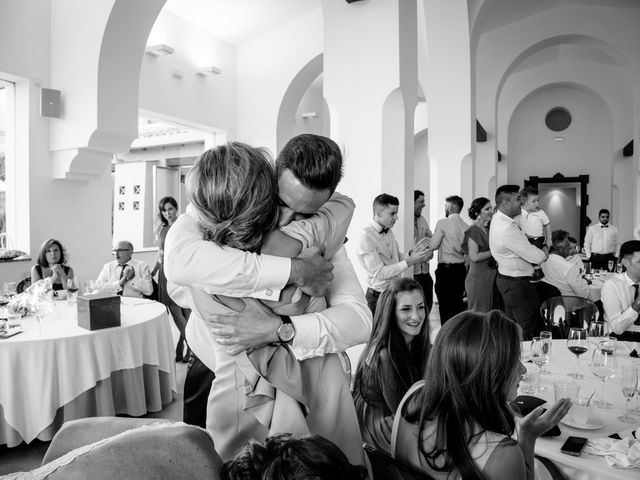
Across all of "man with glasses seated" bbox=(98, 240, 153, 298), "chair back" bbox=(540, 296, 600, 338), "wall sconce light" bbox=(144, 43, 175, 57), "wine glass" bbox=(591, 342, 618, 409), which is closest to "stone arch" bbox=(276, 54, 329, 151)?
"wall sconce light" bbox=(144, 43, 175, 57)

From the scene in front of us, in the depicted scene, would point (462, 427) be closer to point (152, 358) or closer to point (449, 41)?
point (152, 358)

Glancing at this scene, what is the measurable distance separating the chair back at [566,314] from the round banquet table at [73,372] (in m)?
2.97

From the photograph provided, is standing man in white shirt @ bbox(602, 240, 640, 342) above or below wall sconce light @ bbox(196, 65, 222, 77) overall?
below

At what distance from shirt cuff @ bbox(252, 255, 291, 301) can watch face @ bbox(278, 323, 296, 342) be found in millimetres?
98

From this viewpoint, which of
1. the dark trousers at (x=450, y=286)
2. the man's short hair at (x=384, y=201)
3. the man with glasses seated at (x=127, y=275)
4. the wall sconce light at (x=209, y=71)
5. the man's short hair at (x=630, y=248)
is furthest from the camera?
the wall sconce light at (x=209, y=71)

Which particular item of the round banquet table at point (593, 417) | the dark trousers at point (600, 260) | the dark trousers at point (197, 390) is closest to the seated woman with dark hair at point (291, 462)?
the dark trousers at point (197, 390)

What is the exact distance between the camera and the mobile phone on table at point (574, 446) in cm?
162

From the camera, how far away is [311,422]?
4.12 feet

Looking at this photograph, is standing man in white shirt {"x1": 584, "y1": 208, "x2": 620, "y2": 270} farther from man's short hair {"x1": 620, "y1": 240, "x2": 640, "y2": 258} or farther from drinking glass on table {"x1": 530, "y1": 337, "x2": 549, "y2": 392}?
drinking glass on table {"x1": 530, "y1": 337, "x2": 549, "y2": 392}

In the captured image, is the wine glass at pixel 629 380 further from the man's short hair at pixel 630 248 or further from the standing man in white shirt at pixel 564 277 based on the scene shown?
Answer: the standing man in white shirt at pixel 564 277

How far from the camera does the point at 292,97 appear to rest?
855 cm

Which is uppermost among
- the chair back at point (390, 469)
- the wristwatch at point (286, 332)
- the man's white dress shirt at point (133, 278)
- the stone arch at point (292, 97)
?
the stone arch at point (292, 97)

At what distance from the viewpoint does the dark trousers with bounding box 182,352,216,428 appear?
1.81 meters

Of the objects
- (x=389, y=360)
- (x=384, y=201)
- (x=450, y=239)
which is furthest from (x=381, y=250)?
(x=389, y=360)
